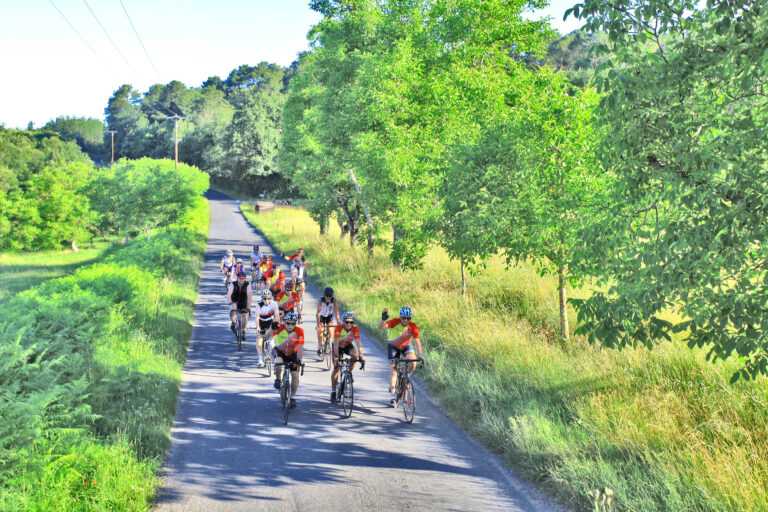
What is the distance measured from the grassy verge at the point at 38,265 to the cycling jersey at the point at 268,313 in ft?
121

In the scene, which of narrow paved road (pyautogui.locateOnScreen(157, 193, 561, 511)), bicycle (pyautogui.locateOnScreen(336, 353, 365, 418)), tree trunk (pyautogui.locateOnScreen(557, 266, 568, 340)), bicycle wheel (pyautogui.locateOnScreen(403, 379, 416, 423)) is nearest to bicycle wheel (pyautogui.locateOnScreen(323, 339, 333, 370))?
narrow paved road (pyautogui.locateOnScreen(157, 193, 561, 511))

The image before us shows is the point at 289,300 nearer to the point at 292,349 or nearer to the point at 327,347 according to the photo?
the point at 327,347

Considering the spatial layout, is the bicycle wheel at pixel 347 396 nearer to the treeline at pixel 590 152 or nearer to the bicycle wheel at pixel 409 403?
the bicycle wheel at pixel 409 403

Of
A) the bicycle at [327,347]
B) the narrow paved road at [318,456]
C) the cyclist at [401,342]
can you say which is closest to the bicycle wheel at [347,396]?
the narrow paved road at [318,456]

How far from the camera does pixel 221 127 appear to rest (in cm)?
10194

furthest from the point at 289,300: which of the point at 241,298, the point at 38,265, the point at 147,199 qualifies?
the point at 38,265

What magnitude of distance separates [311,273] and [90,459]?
786 inches

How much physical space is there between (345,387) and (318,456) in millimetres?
1842

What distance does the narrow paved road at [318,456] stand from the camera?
6.38 m

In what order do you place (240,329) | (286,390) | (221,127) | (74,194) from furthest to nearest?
(221,127) < (74,194) < (240,329) < (286,390)

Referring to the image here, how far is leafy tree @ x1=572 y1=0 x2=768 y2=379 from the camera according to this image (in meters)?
4.65

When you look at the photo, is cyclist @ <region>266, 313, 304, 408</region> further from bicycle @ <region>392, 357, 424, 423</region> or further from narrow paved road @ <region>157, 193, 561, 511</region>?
bicycle @ <region>392, 357, 424, 423</region>

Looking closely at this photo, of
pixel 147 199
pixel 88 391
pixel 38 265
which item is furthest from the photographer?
pixel 38 265

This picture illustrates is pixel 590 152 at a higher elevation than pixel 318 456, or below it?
higher
